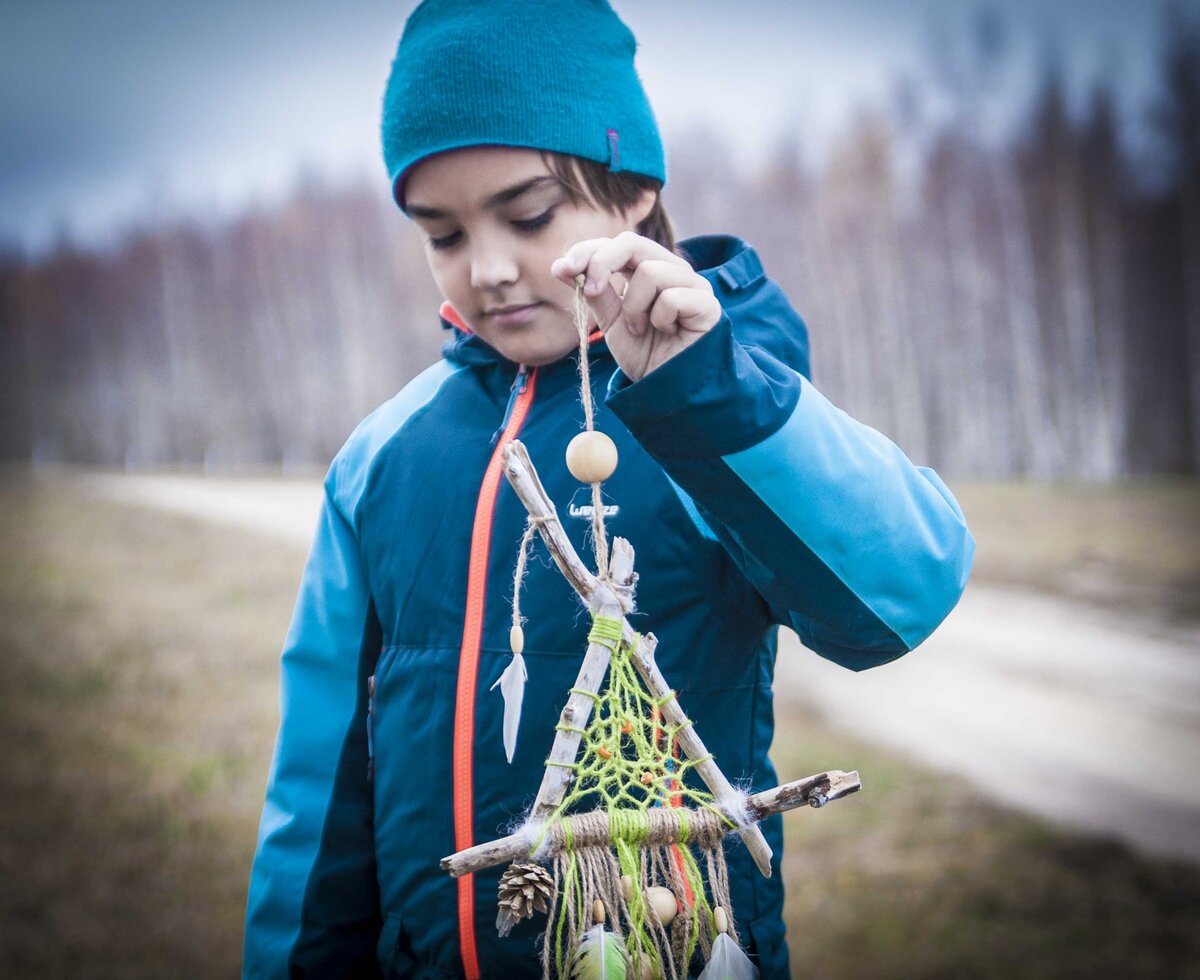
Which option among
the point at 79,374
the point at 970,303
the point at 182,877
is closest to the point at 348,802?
the point at 182,877

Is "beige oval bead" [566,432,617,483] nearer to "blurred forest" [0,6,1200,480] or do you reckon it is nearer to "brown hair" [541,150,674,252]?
"brown hair" [541,150,674,252]

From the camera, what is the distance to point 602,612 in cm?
107

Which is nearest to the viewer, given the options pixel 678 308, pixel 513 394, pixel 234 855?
pixel 678 308

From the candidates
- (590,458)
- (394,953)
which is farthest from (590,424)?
(394,953)

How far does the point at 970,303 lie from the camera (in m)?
15.7

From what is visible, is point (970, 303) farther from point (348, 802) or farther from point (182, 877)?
point (348, 802)

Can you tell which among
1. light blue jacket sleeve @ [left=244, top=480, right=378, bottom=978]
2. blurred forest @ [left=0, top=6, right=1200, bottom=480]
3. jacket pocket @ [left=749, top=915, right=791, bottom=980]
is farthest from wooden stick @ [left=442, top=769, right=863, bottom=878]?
blurred forest @ [left=0, top=6, right=1200, bottom=480]

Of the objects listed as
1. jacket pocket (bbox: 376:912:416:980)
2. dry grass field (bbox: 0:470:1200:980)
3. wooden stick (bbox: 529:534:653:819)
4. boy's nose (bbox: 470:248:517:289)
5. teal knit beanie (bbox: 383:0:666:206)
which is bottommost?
dry grass field (bbox: 0:470:1200:980)

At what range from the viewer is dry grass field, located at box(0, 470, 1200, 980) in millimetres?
3561

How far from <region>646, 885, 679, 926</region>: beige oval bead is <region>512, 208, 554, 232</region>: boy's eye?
2.87 ft

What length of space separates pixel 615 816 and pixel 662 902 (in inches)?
4.9

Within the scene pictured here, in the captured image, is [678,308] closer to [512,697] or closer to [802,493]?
[802,493]

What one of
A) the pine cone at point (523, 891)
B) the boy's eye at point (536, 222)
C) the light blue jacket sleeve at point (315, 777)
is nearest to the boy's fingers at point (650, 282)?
the boy's eye at point (536, 222)

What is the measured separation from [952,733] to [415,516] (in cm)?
499
